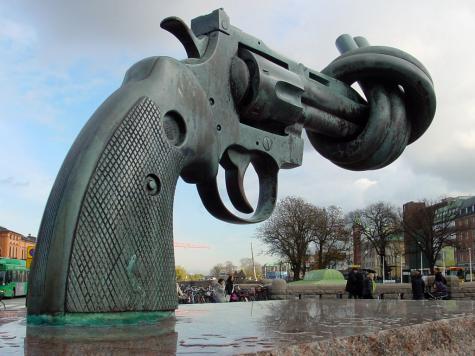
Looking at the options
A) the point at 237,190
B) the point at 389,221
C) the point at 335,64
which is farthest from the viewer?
the point at 389,221

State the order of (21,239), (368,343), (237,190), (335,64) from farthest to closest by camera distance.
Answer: (21,239) < (335,64) < (237,190) < (368,343)

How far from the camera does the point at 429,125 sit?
3701mm

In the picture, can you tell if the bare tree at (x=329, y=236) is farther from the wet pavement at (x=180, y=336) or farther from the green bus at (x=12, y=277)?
the wet pavement at (x=180, y=336)

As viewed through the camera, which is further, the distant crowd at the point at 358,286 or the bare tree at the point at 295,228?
the bare tree at the point at 295,228

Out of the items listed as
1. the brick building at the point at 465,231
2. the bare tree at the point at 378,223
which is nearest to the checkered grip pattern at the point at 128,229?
the bare tree at the point at 378,223

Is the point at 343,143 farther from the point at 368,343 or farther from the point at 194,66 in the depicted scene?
the point at 368,343

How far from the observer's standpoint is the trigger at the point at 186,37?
2.25 meters

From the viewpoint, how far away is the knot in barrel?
135 inches

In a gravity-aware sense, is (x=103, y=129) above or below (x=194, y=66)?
below

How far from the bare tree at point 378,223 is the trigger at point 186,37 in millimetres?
38211

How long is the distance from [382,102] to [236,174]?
1.43 metres

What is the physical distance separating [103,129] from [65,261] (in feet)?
1.57

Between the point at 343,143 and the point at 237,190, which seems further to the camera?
the point at 343,143

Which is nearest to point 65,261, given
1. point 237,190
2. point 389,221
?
point 237,190
